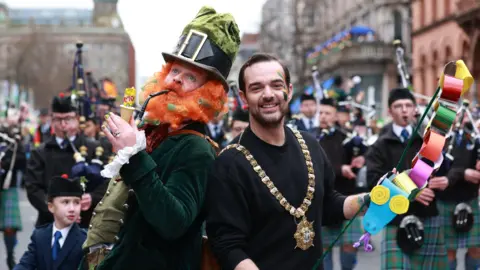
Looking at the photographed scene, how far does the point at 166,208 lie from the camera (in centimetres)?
330

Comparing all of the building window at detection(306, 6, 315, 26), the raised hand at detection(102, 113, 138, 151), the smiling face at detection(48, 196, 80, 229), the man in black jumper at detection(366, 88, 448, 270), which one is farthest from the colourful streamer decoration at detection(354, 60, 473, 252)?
the building window at detection(306, 6, 315, 26)

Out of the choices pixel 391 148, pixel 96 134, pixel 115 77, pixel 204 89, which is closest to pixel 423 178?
pixel 204 89

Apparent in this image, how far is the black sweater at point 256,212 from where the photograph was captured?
139 inches

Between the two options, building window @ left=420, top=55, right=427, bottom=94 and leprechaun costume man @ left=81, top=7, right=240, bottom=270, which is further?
building window @ left=420, top=55, right=427, bottom=94

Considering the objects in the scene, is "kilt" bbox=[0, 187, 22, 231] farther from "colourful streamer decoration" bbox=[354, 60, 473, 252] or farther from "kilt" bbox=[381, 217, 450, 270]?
"colourful streamer decoration" bbox=[354, 60, 473, 252]

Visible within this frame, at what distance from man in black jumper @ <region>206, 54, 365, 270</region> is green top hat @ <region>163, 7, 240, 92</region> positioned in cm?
14

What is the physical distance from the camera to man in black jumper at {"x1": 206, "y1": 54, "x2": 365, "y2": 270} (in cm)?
354

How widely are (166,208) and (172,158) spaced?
339 mm

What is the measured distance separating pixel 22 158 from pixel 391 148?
4547mm

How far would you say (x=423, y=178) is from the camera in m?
A: 3.35

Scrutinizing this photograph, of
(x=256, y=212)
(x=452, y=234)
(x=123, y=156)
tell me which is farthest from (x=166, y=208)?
(x=452, y=234)

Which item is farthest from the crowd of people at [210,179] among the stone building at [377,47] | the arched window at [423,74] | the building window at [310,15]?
the building window at [310,15]

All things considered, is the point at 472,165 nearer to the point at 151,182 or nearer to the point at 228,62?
the point at 228,62

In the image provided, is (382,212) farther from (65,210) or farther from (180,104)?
(65,210)
